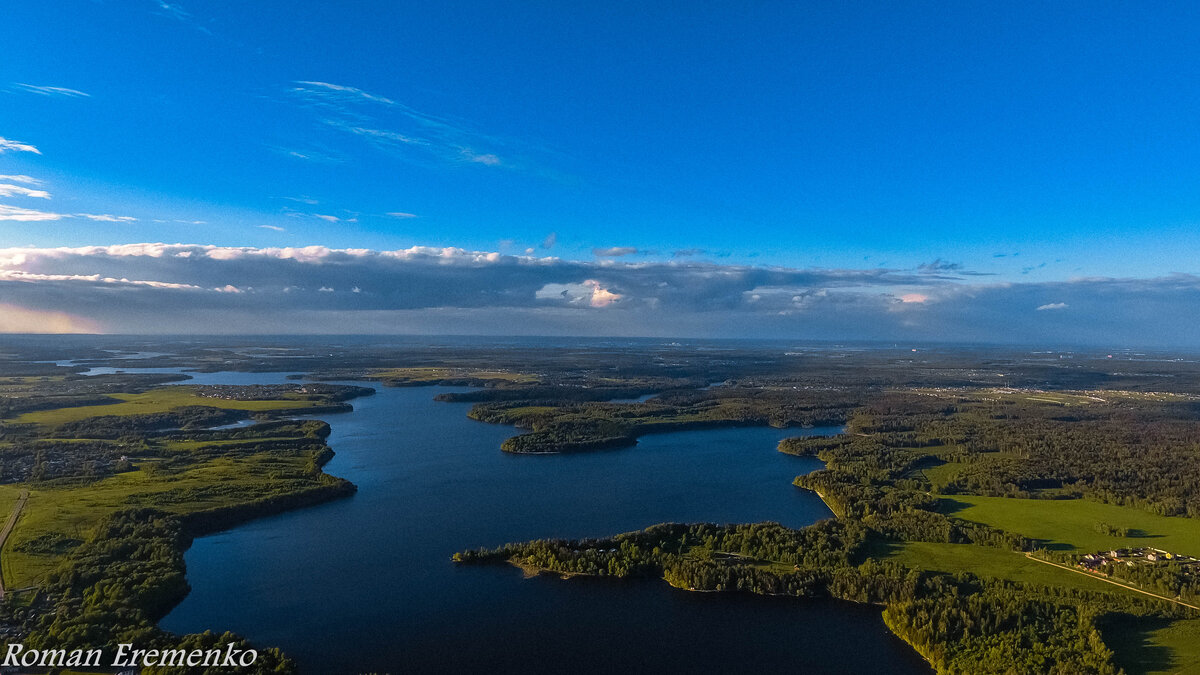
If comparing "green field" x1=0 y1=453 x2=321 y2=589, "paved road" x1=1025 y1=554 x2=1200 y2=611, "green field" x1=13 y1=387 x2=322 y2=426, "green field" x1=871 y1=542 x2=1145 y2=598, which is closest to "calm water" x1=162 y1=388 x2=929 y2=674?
"green field" x1=0 y1=453 x2=321 y2=589

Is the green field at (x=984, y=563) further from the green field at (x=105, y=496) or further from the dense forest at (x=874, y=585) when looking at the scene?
the green field at (x=105, y=496)

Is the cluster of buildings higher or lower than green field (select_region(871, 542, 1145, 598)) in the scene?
higher

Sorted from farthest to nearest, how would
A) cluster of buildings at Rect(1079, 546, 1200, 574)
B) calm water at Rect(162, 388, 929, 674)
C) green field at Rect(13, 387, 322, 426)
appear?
green field at Rect(13, 387, 322, 426) → cluster of buildings at Rect(1079, 546, 1200, 574) → calm water at Rect(162, 388, 929, 674)

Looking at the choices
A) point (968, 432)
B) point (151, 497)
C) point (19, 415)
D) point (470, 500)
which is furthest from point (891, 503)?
point (19, 415)

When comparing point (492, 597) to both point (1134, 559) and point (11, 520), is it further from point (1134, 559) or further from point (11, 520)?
point (1134, 559)

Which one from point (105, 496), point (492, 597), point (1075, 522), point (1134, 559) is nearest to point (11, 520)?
point (105, 496)

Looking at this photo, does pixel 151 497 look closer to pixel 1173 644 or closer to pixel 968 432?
pixel 1173 644

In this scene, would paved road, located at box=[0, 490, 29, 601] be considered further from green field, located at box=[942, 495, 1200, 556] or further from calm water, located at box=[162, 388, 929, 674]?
green field, located at box=[942, 495, 1200, 556]

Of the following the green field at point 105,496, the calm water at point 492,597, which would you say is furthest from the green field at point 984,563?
the green field at point 105,496
